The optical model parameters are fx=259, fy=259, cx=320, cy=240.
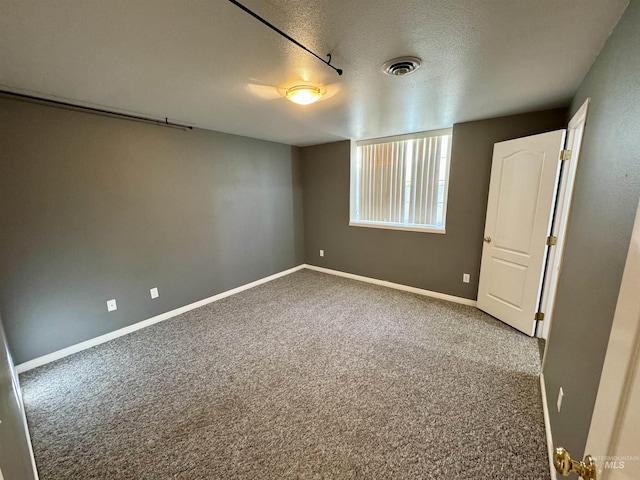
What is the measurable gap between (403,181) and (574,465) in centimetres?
358

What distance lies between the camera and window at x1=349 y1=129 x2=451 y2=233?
11.5ft

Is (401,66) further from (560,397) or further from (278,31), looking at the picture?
(560,397)

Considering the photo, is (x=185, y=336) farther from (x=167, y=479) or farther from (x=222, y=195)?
(x=222, y=195)

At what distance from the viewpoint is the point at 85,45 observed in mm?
1417

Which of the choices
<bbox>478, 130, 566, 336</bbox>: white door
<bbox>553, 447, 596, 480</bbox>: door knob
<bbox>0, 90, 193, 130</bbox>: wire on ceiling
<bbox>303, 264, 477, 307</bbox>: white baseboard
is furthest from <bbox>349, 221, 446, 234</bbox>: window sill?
<bbox>553, 447, 596, 480</bbox>: door knob

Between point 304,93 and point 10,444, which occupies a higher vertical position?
point 304,93

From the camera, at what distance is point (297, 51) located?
4.93 ft

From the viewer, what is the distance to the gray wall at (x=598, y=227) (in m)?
0.98

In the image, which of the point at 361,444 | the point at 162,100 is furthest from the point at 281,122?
the point at 361,444

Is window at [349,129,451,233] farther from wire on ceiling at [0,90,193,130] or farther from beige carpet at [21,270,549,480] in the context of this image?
wire on ceiling at [0,90,193,130]

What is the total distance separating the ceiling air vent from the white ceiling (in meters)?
0.05

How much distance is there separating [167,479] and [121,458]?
0.36m

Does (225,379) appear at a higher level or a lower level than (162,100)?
lower

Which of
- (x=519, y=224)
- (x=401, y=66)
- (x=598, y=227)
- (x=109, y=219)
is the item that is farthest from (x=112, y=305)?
(x=519, y=224)
